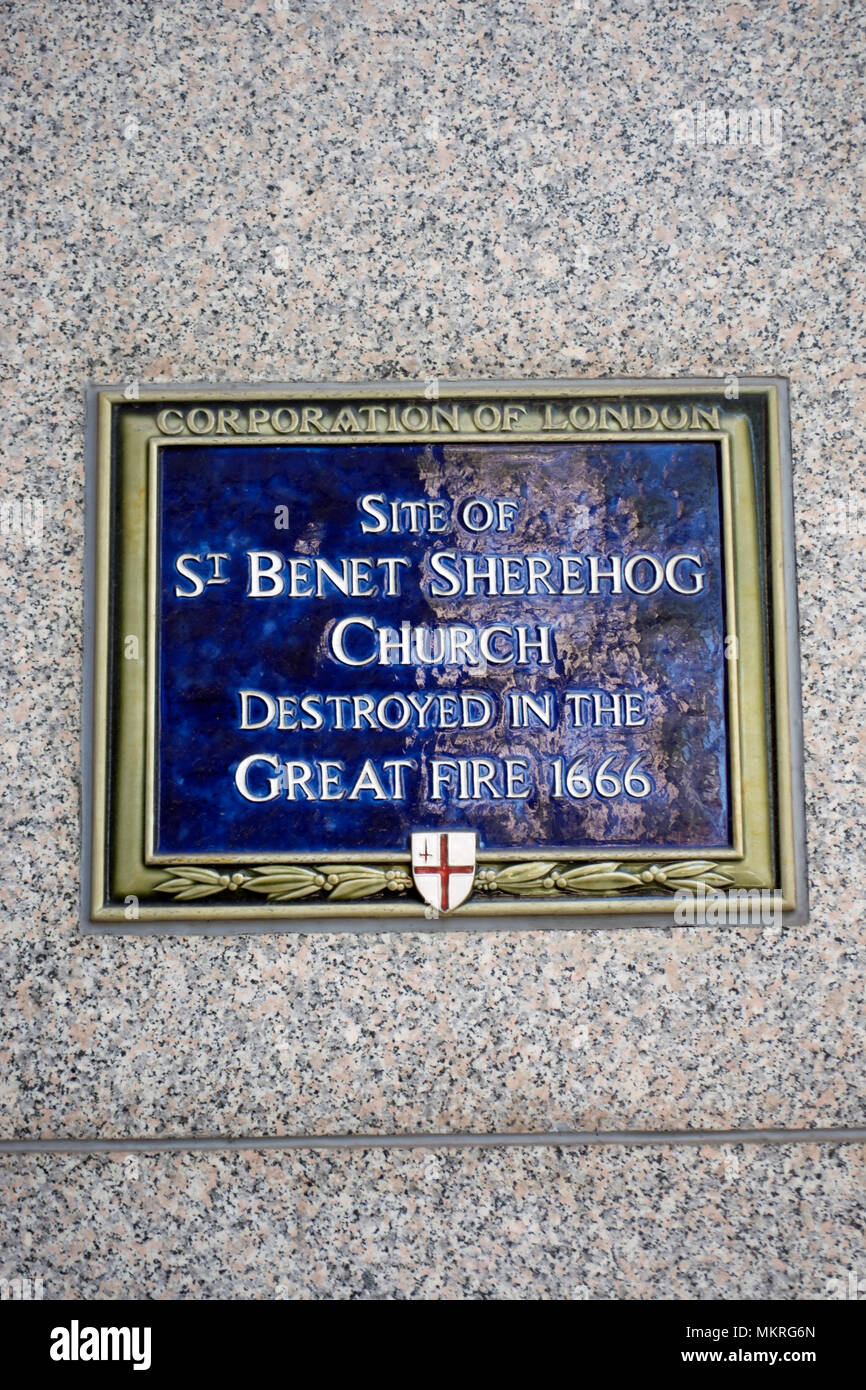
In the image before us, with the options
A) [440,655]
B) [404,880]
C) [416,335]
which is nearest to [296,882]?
[404,880]

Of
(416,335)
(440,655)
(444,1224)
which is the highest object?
(416,335)

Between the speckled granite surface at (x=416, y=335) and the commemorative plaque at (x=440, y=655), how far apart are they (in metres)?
0.09

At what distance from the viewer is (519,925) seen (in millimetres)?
2158

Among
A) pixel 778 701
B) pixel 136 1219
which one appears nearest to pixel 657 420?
pixel 778 701

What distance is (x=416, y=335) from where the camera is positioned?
7.51ft

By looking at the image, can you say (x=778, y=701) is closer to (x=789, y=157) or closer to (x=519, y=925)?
(x=519, y=925)

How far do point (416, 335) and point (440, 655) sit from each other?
0.80 metres

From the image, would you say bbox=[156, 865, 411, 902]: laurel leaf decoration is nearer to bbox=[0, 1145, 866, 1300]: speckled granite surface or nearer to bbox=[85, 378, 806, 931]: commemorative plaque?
bbox=[85, 378, 806, 931]: commemorative plaque

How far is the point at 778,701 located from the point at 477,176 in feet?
4.90

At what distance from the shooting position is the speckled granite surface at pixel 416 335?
213 cm

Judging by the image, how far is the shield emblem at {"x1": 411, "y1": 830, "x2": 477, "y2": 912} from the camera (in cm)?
213

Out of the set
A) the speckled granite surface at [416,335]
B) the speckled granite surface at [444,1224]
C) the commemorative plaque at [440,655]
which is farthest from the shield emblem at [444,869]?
the speckled granite surface at [444,1224]

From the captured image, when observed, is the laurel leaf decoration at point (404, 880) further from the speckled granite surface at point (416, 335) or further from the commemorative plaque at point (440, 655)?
the speckled granite surface at point (416, 335)

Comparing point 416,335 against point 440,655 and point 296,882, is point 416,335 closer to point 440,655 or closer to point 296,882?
point 440,655
